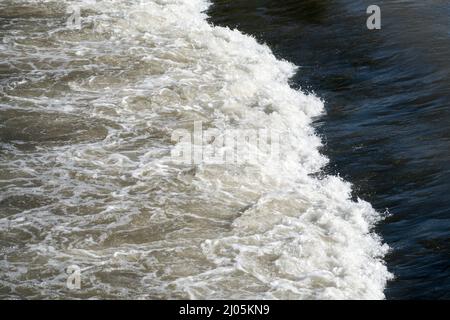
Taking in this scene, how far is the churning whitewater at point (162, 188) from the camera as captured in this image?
27.1 feet

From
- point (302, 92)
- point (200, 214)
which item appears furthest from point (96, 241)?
point (302, 92)

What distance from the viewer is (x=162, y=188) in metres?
10.0

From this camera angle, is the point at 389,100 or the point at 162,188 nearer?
the point at 162,188

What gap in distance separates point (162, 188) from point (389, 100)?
4.52 meters

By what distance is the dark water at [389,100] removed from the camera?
9.03 meters

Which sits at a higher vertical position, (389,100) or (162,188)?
(389,100)

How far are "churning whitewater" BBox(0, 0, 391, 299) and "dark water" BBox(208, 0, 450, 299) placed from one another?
0.32 m

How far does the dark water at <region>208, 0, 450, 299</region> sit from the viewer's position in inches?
356

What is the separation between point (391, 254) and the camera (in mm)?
8836

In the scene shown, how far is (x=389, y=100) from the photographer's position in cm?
1275

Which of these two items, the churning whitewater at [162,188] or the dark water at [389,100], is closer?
the churning whitewater at [162,188]

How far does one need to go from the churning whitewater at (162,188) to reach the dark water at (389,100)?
0.32 meters

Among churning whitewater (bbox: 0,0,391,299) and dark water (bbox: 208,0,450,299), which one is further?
dark water (bbox: 208,0,450,299)
